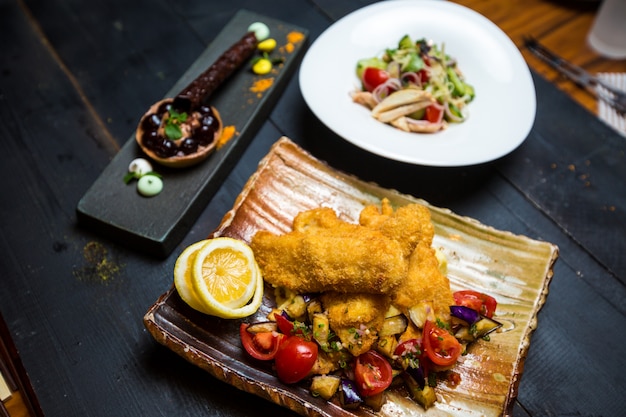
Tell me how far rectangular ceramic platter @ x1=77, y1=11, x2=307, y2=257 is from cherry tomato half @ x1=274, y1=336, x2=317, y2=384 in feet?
3.70

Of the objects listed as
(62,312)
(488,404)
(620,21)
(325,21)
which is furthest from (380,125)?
(620,21)

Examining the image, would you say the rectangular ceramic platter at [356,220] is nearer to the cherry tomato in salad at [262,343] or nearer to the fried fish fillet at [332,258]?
the cherry tomato in salad at [262,343]

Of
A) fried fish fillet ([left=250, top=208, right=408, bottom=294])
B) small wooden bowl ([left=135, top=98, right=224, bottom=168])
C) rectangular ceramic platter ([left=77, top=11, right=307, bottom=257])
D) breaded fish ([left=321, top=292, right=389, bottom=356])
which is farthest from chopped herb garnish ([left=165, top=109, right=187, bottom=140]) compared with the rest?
breaded fish ([left=321, top=292, right=389, bottom=356])

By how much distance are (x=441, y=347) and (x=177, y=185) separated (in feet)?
6.35

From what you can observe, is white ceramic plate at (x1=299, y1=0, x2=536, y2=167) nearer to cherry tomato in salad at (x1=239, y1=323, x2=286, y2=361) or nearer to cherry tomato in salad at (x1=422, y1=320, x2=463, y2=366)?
cherry tomato in salad at (x1=422, y1=320, x2=463, y2=366)

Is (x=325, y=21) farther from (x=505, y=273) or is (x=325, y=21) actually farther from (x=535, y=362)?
(x=535, y=362)

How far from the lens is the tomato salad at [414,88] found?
13.3 ft

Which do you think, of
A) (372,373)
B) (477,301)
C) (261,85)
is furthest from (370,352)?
(261,85)

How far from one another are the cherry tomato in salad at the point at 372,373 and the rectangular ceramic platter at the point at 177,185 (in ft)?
4.64

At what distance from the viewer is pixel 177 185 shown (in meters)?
3.84

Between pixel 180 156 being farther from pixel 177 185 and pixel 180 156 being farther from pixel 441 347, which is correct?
pixel 441 347

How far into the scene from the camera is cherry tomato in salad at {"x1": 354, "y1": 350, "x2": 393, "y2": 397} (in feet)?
9.33

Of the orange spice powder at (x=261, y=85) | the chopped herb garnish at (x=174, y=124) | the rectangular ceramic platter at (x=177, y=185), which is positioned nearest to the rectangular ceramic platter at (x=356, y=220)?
the rectangular ceramic platter at (x=177, y=185)

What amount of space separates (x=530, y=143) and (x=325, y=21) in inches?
77.8
